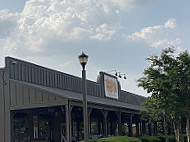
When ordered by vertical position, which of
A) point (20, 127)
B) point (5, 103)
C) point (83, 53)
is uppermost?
point (83, 53)

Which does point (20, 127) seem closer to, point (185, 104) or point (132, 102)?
point (185, 104)

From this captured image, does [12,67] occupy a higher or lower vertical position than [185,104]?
higher

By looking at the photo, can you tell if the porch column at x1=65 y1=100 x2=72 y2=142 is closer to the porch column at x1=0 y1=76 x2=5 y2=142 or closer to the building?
the building

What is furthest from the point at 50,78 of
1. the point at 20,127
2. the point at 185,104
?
the point at 185,104

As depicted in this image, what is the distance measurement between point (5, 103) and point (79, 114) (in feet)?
38.7

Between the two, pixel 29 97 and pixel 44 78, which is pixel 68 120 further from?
A: pixel 44 78

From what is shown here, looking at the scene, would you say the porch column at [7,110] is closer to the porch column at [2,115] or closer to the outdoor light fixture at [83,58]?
the porch column at [2,115]

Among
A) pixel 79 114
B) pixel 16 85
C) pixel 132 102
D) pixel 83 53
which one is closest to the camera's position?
pixel 83 53

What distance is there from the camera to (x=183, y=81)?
2744 centimetres

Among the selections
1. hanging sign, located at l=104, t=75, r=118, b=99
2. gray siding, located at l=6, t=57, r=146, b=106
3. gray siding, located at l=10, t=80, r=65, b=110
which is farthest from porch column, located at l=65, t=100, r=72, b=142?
hanging sign, located at l=104, t=75, r=118, b=99

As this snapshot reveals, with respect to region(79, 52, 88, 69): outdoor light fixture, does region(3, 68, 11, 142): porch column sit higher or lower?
lower

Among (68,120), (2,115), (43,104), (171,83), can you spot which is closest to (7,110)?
(2,115)

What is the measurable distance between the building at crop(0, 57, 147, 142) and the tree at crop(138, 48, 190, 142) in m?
5.80

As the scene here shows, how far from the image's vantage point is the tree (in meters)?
27.6
